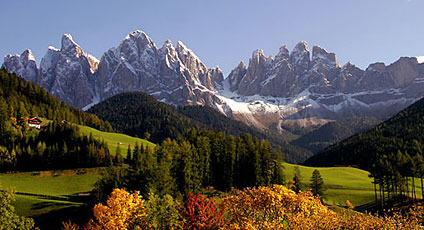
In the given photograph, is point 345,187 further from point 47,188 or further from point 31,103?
point 31,103

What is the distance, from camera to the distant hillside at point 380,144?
15538 cm

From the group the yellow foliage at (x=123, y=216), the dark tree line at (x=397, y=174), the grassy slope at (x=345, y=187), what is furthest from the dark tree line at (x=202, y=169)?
the yellow foliage at (x=123, y=216)

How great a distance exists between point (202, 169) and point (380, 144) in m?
130

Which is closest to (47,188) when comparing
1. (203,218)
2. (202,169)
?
(202,169)

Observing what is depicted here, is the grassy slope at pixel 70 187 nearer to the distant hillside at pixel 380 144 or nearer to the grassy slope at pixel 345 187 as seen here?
the grassy slope at pixel 345 187

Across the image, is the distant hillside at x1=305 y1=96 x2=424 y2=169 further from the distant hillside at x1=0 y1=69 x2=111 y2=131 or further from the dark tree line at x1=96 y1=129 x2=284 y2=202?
the distant hillside at x1=0 y1=69 x2=111 y2=131

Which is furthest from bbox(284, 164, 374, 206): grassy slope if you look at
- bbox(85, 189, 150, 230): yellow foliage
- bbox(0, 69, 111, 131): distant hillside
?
bbox(0, 69, 111, 131): distant hillside

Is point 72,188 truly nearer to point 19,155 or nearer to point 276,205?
point 19,155

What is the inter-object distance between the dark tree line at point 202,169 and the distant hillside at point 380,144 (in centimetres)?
9055

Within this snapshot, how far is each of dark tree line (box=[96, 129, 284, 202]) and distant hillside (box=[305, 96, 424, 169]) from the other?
90547 millimetres

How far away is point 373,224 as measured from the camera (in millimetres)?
18672

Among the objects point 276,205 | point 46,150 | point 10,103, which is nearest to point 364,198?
point 276,205

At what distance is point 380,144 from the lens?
548ft

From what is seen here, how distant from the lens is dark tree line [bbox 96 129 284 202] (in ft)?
233
